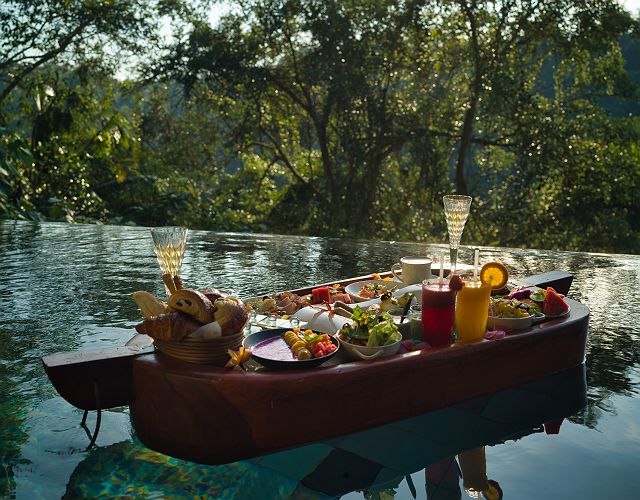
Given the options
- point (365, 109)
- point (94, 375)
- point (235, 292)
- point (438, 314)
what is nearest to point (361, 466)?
point (438, 314)

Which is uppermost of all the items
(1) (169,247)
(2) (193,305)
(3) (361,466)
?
(1) (169,247)

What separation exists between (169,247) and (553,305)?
1288 millimetres

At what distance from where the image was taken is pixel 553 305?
2303 millimetres

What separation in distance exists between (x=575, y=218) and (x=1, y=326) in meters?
9.39

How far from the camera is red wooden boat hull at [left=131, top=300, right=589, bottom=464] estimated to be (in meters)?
1.67

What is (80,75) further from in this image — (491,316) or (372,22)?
(491,316)

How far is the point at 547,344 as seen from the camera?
219cm

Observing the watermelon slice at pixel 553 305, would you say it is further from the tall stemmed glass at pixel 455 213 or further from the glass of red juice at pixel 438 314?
the glass of red juice at pixel 438 314

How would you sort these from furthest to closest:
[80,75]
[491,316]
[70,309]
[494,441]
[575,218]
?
1. [80,75]
2. [575,218]
3. [70,309]
4. [491,316]
5. [494,441]

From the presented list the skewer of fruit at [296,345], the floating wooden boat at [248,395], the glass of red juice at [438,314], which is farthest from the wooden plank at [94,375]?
the glass of red juice at [438,314]

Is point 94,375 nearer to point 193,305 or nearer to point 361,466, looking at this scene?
point 193,305

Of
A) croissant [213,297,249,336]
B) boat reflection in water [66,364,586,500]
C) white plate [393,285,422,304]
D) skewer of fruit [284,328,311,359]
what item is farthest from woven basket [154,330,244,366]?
white plate [393,285,422,304]

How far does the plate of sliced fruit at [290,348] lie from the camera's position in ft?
5.65

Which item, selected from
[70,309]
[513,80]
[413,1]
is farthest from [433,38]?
[70,309]
